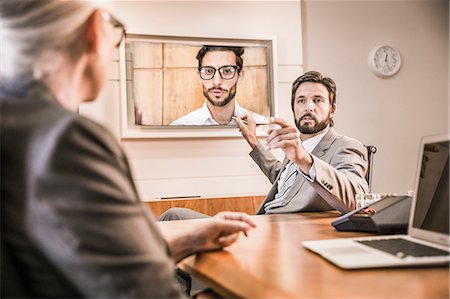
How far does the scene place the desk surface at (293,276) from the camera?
0.81 metres

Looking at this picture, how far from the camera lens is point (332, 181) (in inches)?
76.7

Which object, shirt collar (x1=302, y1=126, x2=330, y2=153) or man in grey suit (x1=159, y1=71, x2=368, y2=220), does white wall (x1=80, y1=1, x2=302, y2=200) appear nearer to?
man in grey suit (x1=159, y1=71, x2=368, y2=220)

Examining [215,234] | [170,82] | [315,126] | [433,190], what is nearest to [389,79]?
[315,126]

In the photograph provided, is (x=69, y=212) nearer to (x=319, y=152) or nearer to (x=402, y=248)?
(x=402, y=248)

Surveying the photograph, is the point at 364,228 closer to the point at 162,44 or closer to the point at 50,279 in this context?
the point at 50,279

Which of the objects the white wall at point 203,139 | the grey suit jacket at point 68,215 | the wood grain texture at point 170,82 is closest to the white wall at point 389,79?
the white wall at point 203,139

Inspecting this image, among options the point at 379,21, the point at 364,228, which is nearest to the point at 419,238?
the point at 364,228

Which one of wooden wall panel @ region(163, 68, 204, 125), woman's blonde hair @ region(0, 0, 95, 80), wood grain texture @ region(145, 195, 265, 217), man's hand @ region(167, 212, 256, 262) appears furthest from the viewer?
wooden wall panel @ region(163, 68, 204, 125)

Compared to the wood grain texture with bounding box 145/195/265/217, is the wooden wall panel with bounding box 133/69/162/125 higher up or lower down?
higher up

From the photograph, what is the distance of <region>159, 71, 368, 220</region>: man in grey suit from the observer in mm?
1917

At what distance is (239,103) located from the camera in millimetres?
3932

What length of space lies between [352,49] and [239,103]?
116 cm

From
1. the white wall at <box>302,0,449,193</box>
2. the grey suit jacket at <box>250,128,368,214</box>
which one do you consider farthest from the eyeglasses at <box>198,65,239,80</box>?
the grey suit jacket at <box>250,128,368,214</box>

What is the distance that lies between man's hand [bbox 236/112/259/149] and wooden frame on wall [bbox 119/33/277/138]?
441 mm
